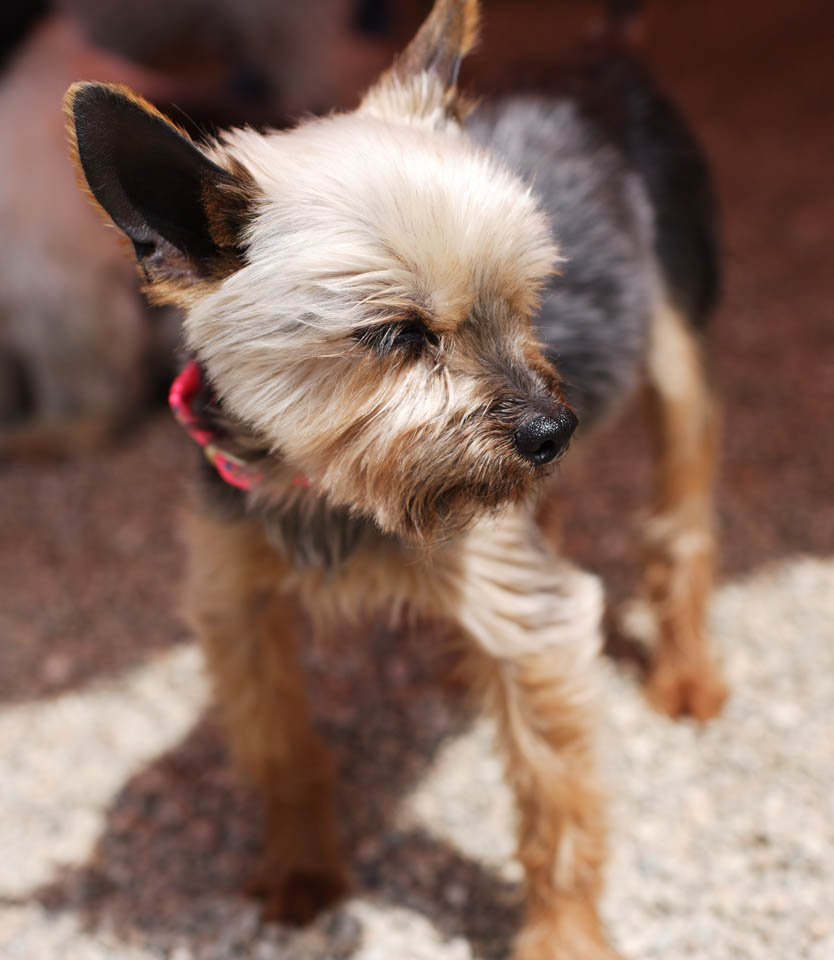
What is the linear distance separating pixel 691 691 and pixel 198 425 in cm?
139

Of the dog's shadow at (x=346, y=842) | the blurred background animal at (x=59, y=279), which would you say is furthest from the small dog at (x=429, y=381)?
the blurred background animal at (x=59, y=279)

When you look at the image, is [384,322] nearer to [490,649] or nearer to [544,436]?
[544,436]

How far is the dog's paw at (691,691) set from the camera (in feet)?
7.72

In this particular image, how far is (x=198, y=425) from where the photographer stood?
1.64 metres

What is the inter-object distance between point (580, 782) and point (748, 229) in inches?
133

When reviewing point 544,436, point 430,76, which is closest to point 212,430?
point 544,436

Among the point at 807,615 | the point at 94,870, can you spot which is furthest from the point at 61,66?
the point at 807,615

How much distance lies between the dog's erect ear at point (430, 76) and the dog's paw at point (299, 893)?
149cm

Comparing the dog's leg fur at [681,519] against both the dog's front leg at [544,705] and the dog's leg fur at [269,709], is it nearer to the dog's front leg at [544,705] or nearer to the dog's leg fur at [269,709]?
the dog's front leg at [544,705]

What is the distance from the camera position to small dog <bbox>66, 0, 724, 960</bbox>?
135 centimetres

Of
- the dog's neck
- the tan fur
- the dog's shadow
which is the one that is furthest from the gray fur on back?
the dog's shadow

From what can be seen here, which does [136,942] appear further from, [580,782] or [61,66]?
[61,66]

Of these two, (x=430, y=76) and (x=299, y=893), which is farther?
(x=299, y=893)

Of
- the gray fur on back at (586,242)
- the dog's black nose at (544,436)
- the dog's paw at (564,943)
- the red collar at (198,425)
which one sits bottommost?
the dog's paw at (564,943)
